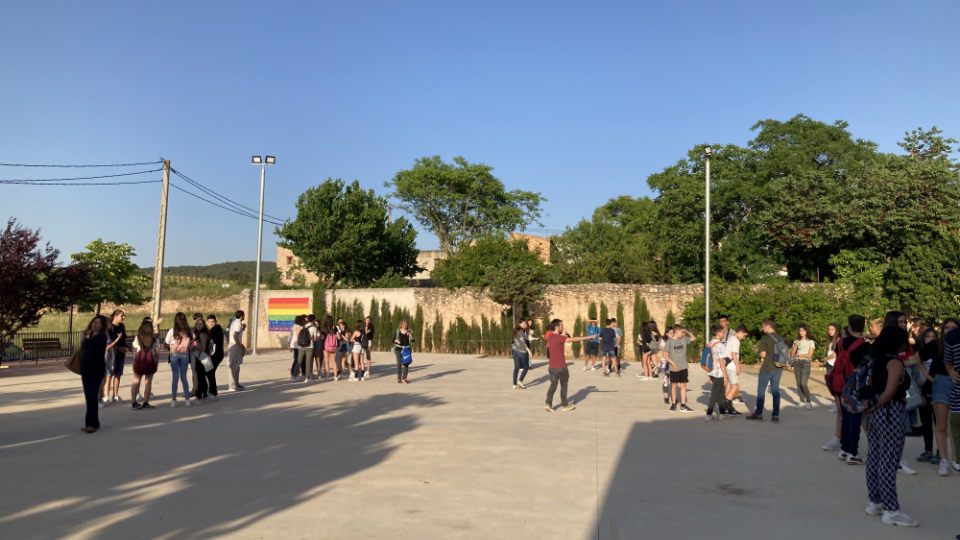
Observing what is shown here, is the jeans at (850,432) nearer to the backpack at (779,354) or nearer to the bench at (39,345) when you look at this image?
the backpack at (779,354)

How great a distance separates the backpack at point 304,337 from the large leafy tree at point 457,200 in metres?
35.6

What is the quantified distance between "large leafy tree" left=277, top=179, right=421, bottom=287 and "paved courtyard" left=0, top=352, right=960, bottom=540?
88.6 feet

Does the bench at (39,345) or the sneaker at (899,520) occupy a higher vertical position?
the bench at (39,345)

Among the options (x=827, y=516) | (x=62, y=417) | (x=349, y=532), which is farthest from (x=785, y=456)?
(x=62, y=417)

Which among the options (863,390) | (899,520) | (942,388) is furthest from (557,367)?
(899,520)

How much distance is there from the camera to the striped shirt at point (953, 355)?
753 centimetres

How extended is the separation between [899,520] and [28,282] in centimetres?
2115

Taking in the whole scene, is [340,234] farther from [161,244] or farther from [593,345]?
[593,345]

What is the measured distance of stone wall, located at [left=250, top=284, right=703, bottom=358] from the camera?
29.7 meters

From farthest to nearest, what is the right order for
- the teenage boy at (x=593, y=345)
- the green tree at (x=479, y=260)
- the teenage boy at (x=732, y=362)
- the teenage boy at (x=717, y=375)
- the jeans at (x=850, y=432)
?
the green tree at (x=479, y=260) < the teenage boy at (x=593, y=345) < the teenage boy at (x=732, y=362) < the teenage boy at (x=717, y=375) < the jeans at (x=850, y=432)

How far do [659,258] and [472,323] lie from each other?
1064 centimetres

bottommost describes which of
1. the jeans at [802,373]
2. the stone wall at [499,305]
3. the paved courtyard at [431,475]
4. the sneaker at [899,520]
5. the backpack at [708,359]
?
the paved courtyard at [431,475]

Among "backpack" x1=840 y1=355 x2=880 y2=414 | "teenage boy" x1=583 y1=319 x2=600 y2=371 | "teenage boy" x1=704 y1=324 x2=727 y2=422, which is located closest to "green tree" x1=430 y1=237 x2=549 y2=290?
"teenage boy" x1=583 y1=319 x2=600 y2=371

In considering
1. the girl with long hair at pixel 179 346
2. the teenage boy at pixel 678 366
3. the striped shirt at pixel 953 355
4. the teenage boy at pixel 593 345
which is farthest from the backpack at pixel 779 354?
the girl with long hair at pixel 179 346
